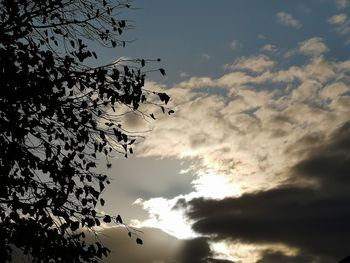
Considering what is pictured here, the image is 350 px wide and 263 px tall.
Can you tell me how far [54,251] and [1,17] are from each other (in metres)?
5.36

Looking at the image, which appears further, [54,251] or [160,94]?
[160,94]

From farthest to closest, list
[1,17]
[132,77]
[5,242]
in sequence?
1. [132,77]
2. [1,17]
3. [5,242]

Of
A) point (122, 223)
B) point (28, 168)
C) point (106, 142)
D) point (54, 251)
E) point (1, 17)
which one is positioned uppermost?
point (1, 17)

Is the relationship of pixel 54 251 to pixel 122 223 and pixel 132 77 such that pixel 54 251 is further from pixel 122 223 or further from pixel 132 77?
pixel 132 77

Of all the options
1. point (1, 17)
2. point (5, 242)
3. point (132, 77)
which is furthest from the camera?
point (132, 77)

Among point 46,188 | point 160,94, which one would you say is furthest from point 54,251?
point 160,94

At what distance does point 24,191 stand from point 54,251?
1553mm

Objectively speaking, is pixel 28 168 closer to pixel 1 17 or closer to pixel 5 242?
pixel 5 242

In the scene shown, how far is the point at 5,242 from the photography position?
33.6 feet

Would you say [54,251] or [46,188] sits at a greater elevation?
[46,188]

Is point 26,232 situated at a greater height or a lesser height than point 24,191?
lesser

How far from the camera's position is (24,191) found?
11055 mm

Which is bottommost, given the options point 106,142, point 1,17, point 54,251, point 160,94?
point 54,251

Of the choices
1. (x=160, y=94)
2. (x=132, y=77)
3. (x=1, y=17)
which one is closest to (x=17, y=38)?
(x=1, y=17)
